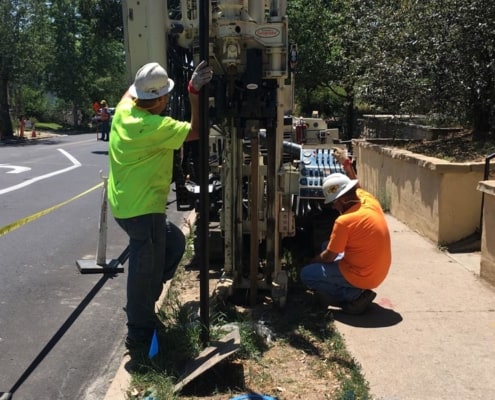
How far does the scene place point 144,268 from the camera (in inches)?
163

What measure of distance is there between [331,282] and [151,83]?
225cm

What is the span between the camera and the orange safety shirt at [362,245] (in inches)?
190

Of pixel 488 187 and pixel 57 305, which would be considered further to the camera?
pixel 488 187

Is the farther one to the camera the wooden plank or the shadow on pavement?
the shadow on pavement

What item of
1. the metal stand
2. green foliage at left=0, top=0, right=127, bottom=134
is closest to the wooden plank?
the metal stand

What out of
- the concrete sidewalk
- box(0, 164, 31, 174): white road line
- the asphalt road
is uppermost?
the concrete sidewalk

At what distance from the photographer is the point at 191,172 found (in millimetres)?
5758

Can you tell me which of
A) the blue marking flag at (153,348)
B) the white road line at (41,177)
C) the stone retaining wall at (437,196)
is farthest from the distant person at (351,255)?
the white road line at (41,177)

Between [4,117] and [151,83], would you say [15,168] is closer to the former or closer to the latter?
[151,83]

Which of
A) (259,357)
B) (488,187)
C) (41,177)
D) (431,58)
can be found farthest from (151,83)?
(41,177)

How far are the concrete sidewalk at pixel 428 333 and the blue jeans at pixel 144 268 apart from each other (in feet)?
4.85

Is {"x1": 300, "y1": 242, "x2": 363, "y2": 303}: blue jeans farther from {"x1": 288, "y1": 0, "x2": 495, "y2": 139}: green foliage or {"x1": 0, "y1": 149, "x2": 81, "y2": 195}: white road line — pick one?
{"x1": 0, "y1": 149, "x2": 81, "y2": 195}: white road line

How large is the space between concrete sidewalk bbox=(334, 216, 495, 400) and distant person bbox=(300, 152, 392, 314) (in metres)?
0.18

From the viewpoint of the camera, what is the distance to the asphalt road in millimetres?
4074
